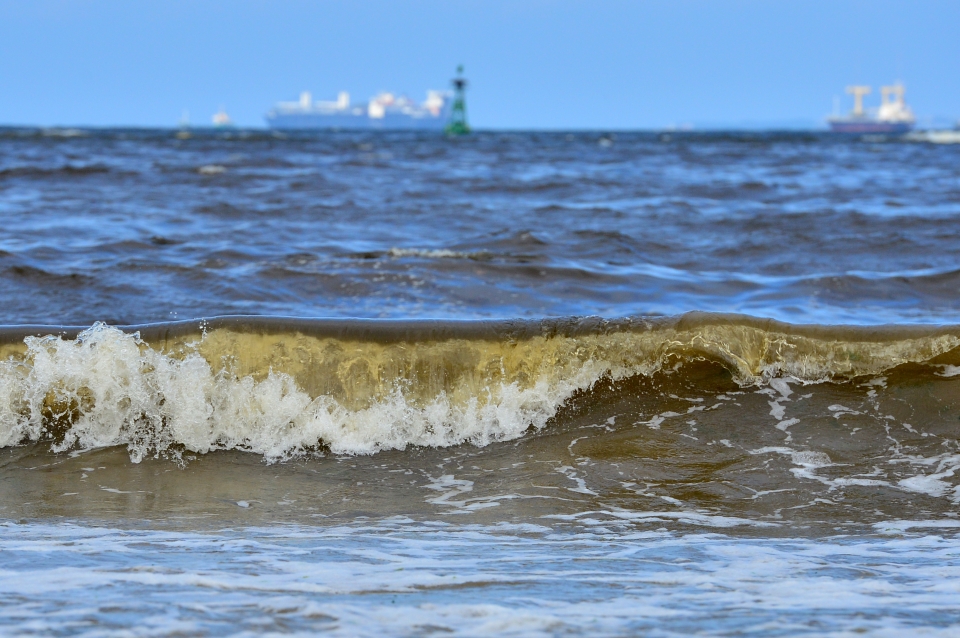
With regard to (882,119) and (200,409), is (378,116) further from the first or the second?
(200,409)

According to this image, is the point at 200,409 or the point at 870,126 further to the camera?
the point at 870,126

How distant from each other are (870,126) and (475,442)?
370 feet

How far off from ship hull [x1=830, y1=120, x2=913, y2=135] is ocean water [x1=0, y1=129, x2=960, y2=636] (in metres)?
104

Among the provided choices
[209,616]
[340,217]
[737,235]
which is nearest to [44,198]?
[340,217]

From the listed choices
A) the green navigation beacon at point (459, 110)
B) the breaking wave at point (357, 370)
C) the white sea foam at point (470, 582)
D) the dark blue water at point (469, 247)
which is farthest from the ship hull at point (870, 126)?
the white sea foam at point (470, 582)

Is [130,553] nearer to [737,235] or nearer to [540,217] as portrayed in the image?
[737,235]

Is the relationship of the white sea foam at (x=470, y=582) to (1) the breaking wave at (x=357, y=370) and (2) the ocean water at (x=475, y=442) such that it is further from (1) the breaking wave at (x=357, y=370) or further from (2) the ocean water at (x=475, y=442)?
(1) the breaking wave at (x=357, y=370)

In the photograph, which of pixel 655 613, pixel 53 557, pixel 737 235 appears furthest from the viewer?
pixel 737 235

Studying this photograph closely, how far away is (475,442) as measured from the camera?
16.5 feet

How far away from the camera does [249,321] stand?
5469 mm

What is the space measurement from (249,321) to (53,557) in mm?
2436

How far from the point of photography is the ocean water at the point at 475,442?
276cm

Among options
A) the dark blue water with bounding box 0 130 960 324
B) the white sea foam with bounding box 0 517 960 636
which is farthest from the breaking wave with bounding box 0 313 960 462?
the dark blue water with bounding box 0 130 960 324

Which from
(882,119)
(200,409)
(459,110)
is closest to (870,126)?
(882,119)
